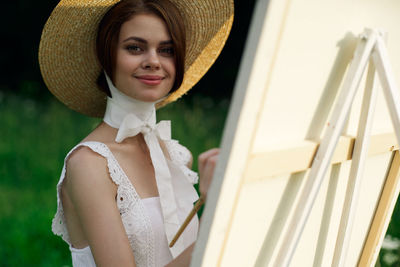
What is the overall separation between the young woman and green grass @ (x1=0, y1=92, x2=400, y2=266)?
5.87 ft

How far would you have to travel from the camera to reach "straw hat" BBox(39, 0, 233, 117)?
1915 millimetres

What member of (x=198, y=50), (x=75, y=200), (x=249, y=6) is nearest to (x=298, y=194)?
(x=75, y=200)

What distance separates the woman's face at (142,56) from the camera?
1781 mm

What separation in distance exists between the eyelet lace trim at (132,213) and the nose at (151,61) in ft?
0.96

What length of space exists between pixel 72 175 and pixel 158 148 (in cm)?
41

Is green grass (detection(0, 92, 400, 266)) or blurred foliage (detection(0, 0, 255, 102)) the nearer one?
green grass (detection(0, 92, 400, 266))

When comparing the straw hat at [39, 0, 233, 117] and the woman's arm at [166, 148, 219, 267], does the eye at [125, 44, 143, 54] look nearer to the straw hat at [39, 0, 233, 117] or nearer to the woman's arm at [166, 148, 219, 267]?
the straw hat at [39, 0, 233, 117]

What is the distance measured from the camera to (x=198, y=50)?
222cm

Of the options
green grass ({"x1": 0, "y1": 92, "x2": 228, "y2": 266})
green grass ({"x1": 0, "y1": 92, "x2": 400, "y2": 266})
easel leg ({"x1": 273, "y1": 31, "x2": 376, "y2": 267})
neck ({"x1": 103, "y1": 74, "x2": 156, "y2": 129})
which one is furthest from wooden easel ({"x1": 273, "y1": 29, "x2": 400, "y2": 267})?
green grass ({"x1": 0, "y1": 92, "x2": 228, "y2": 266})

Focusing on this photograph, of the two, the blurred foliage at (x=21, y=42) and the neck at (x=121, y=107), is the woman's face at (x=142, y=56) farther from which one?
the blurred foliage at (x=21, y=42)

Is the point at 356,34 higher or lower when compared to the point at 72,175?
higher

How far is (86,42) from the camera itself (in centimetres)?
201

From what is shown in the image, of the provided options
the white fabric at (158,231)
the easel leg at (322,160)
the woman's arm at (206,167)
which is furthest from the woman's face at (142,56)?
the easel leg at (322,160)

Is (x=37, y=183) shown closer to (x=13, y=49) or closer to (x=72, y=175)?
(x=72, y=175)
